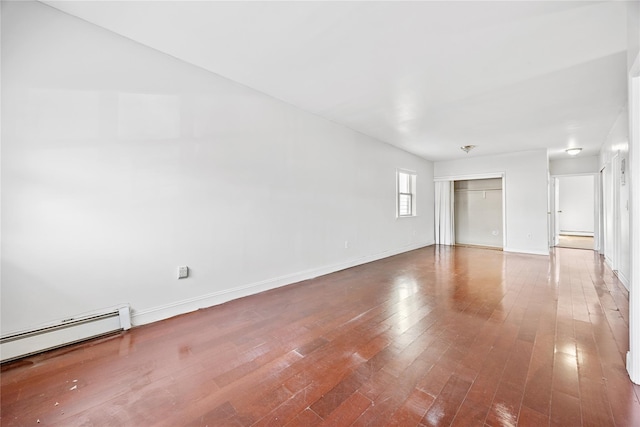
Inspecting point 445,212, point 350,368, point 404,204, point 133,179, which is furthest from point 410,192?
point 133,179

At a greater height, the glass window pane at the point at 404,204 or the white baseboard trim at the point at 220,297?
the glass window pane at the point at 404,204

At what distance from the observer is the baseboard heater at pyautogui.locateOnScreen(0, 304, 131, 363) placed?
73.8 inches

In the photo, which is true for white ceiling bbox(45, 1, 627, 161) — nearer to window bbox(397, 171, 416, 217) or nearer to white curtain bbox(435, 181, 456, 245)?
window bbox(397, 171, 416, 217)

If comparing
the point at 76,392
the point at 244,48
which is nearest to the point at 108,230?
the point at 76,392

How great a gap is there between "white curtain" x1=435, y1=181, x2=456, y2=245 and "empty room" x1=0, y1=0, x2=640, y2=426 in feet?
12.2

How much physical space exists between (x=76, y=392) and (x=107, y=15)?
2.79 m

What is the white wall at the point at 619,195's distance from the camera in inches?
136

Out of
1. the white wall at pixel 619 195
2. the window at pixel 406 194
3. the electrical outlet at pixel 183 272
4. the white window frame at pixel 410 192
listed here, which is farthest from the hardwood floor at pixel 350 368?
the window at pixel 406 194

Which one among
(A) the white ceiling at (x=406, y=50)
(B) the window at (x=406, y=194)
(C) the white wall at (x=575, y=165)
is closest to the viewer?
(A) the white ceiling at (x=406, y=50)

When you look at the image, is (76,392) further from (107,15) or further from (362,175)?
(362,175)

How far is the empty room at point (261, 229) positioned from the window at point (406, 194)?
8.42ft

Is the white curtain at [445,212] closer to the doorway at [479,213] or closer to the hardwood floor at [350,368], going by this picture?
the doorway at [479,213]

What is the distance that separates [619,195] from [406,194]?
12.0ft

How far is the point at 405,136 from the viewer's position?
5258mm
